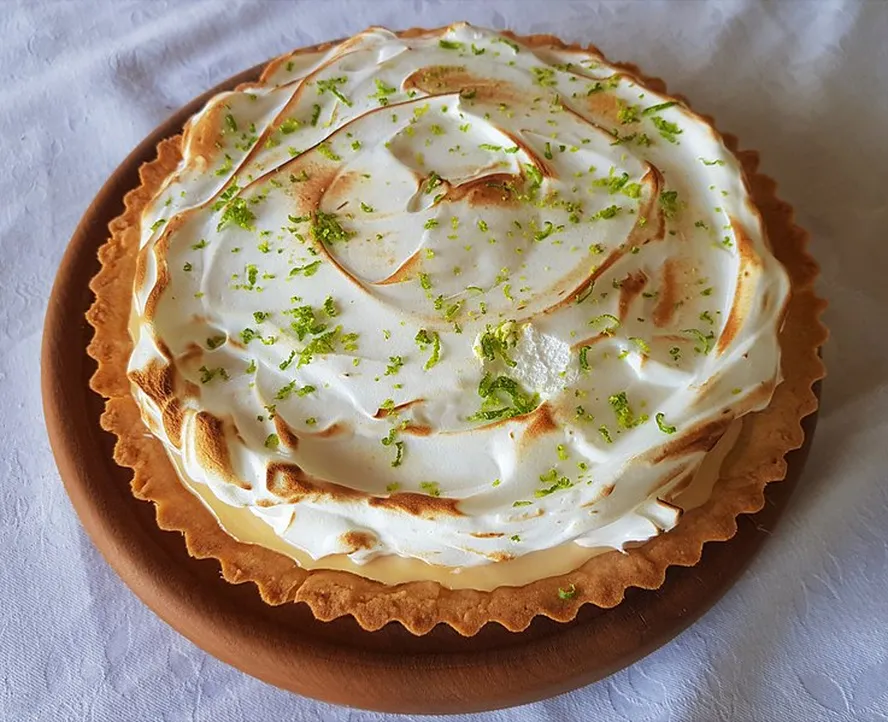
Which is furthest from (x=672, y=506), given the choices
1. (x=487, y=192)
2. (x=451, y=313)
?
(x=487, y=192)

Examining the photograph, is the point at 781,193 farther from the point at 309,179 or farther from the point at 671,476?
the point at 309,179

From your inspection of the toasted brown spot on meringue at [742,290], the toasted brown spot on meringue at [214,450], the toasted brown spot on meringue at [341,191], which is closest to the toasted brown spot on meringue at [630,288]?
the toasted brown spot on meringue at [742,290]

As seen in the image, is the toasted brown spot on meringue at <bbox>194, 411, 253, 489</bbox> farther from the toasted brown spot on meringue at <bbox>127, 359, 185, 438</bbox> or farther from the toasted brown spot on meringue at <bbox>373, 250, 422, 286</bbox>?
the toasted brown spot on meringue at <bbox>373, 250, 422, 286</bbox>

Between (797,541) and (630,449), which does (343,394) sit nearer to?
(630,449)

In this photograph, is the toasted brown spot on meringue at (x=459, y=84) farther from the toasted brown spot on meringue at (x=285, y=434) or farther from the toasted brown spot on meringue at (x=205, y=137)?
the toasted brown spot on meringue at (x=285, y=434)

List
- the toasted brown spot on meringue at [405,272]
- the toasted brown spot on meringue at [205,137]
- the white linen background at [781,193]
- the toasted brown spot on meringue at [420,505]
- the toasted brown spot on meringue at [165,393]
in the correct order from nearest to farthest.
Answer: the toasted brown spot on meringue at [420,505], the toasted brown spot on meringue at [165,393], the toasted brown spot on meringue at [405,272], the white linen background at [781,193], the toasted brown spot on meringue at [205,137]

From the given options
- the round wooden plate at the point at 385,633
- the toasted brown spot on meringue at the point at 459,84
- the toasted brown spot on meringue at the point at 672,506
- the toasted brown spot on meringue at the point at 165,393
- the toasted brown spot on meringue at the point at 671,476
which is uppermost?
the toasted brown spot on meringue at the point at 459,84

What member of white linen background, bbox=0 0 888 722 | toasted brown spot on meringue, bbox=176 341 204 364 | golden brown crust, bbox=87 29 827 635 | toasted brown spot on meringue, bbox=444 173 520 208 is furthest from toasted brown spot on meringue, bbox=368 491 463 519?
toasted brown spot on meringue, bbox=444 173 520 208
